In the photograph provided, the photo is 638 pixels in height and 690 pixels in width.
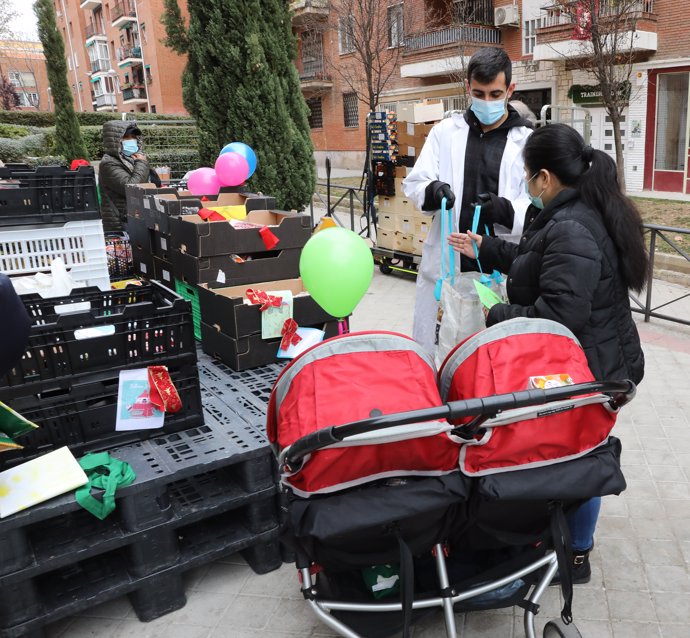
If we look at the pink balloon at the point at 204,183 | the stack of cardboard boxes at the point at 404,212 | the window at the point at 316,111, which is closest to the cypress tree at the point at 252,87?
the stack of cardboard boxes at the point at 404,212

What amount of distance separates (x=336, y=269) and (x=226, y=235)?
119 centimetres

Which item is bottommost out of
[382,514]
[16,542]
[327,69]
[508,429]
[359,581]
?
[359,581]

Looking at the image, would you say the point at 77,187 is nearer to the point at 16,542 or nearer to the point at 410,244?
the point at 16,542

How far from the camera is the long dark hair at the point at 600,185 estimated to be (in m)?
2.08

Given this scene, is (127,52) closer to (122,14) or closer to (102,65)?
(122,14)

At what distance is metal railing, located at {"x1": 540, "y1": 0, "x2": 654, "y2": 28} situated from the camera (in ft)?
33.4

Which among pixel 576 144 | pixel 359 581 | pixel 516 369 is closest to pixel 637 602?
pixel 359 581

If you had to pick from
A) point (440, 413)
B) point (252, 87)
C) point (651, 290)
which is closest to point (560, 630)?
point (440, 413)

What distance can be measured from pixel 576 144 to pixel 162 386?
180cm

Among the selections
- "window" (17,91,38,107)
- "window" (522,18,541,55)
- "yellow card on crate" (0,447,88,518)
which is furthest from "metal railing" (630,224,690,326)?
"window" (17,91,38,107)

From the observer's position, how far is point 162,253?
4164 millimetres

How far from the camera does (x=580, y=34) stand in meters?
11.2

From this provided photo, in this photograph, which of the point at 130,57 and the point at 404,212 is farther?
the point at 130,57

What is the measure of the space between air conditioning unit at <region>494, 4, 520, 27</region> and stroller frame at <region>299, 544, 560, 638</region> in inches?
800
